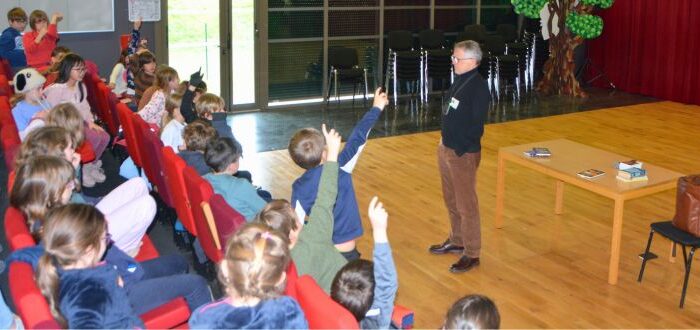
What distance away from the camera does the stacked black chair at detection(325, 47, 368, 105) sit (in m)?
11.8

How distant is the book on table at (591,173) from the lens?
18.4 ft

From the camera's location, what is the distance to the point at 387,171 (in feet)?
27.2

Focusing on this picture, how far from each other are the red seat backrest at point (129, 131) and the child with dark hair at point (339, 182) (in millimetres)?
2283

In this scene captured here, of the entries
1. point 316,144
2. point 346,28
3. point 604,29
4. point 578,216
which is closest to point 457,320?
point 316,144

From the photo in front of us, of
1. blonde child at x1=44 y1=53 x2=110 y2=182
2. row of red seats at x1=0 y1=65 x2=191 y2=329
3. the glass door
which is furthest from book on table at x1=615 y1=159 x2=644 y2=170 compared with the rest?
the glass door

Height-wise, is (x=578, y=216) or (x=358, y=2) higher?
(x=358, y=2)

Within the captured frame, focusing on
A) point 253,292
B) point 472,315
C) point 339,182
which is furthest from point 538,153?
point 253,292

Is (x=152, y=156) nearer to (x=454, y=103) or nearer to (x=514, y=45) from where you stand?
(x=454, y=103)

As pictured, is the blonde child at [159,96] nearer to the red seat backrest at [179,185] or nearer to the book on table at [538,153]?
the red seat backrest at [179,185]

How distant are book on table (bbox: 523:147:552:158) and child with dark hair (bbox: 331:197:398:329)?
3127mm

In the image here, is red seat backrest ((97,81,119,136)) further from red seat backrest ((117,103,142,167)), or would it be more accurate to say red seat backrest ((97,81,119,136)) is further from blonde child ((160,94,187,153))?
blonde child ((160,94,187,153))

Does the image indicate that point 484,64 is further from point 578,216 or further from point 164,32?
point 578,216

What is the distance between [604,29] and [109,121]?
30.1 feet

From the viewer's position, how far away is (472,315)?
9.13ft
